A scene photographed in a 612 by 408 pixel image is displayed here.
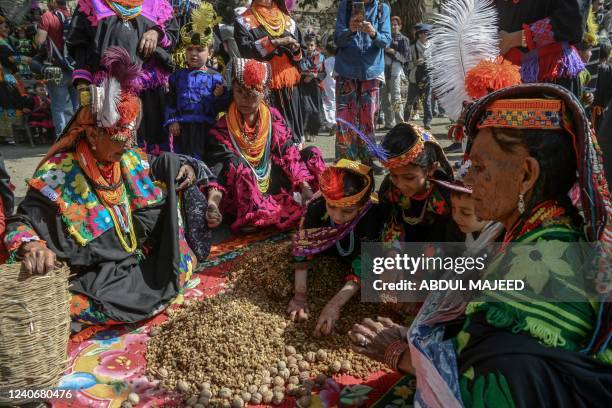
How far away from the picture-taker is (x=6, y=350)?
2.20 metres

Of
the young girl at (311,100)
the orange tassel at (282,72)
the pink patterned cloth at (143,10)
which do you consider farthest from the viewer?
the young girl at (311,100)

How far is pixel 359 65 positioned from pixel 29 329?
14.6ft

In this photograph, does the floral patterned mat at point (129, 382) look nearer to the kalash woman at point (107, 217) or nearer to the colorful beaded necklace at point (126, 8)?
the kalash woman at point (107, 217)

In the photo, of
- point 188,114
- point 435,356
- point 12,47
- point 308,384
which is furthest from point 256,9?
point 12,47

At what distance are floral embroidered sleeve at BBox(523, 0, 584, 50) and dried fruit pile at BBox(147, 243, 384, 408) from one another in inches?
82.4

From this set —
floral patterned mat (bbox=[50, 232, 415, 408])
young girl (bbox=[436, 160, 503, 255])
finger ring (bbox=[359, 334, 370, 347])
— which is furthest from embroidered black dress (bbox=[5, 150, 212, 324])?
young girl (bbox=[436, 160, 503, 255])

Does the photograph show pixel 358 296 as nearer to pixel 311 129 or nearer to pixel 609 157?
pixel 609 157

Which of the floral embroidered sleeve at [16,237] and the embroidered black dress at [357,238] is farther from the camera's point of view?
the embroidered black dress at [357,238]

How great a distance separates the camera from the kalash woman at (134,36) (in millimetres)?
4531

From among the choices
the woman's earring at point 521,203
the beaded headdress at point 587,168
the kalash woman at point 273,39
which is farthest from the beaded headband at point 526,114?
the kalash woman at point 273,39

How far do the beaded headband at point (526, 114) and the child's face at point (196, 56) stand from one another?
3.57 metres

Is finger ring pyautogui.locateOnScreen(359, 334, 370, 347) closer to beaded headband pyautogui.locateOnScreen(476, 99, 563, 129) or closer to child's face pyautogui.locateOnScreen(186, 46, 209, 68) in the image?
beaded headband pyautogui.locateOnScreen(476, 99, 563, 129)

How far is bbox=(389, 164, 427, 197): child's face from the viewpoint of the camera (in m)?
2.89

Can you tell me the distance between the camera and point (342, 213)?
3092mm
